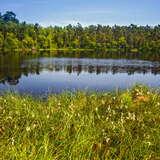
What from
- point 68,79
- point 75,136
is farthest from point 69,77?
point 75,136

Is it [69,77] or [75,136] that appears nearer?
[75,136]

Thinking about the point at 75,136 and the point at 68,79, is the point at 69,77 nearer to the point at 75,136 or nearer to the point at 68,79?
the point at 68,79

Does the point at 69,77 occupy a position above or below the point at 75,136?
below

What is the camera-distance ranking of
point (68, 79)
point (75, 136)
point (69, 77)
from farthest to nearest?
1. point (69, 77)
2. point (68, 79)
3. point (75, 136)

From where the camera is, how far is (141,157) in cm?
801

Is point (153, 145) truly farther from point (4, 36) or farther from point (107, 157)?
point (4, 36)

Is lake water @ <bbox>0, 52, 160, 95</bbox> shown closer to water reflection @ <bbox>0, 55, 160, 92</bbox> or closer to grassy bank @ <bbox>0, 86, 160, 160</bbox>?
water reflection @ <bbox>0, 55, 160, 92</bbox>

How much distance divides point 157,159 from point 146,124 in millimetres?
2595

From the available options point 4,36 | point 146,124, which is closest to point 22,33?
point 4,36

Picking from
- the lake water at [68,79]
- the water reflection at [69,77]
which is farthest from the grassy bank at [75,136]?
the water reflection at [69,77]

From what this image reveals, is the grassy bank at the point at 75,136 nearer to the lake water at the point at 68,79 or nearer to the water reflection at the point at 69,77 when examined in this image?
the lake water at the point at 68,79

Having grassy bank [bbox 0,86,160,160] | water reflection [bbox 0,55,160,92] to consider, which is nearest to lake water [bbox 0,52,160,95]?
water reflection [bbox 0,55,160,92]

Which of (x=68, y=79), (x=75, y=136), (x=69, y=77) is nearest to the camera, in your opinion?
(x=75, y=136)

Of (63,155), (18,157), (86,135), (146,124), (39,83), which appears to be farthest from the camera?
(39,83)
